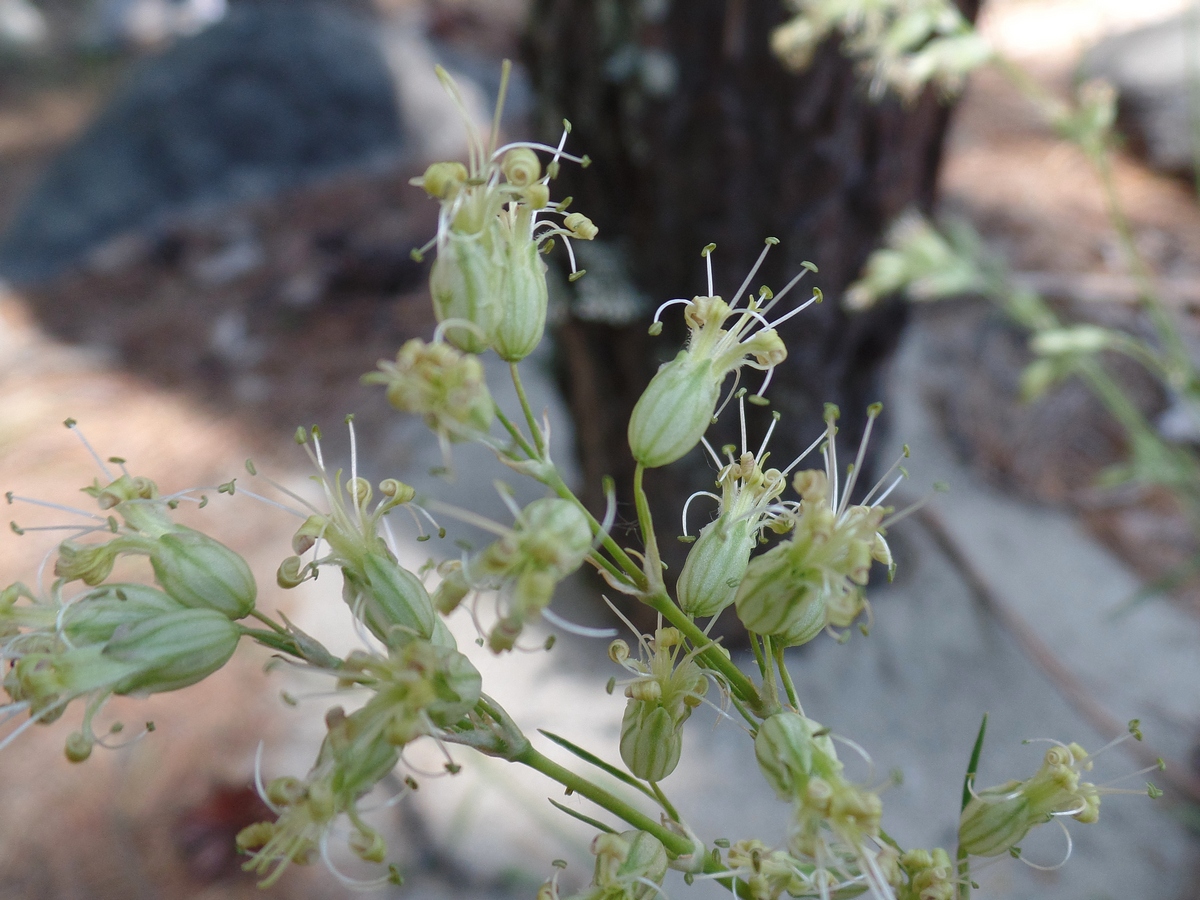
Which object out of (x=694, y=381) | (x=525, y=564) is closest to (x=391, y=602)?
(x=525, y=564)

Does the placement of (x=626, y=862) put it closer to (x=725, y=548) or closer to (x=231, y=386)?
(x=725, y=548)

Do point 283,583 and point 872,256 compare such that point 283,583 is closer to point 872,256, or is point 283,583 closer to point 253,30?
point 872,256

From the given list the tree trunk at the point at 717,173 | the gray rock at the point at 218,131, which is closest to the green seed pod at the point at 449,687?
the tree trunk at the point at 717,173

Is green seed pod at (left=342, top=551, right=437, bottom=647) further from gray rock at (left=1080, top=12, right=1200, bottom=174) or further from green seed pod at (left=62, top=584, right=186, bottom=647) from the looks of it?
gray rock at (left=1080, top=12, right=1200, bottom=174)

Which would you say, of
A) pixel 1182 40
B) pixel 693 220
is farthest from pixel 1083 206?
pixel 693 220

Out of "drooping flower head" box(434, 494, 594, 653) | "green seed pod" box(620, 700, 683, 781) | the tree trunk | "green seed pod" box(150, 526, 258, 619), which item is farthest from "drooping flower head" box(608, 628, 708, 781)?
the tree trunk

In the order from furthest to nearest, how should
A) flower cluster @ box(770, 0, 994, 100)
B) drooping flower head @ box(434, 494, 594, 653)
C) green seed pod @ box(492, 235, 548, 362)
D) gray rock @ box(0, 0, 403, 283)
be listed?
gray rock @ box(0, 0, 403, 283)
flower cluster @ box(770, 0, 994, 100)
green seed pod @ box(492, 235, 548, 362)
drooping flower head @ box(434, 494, 594, 653)
